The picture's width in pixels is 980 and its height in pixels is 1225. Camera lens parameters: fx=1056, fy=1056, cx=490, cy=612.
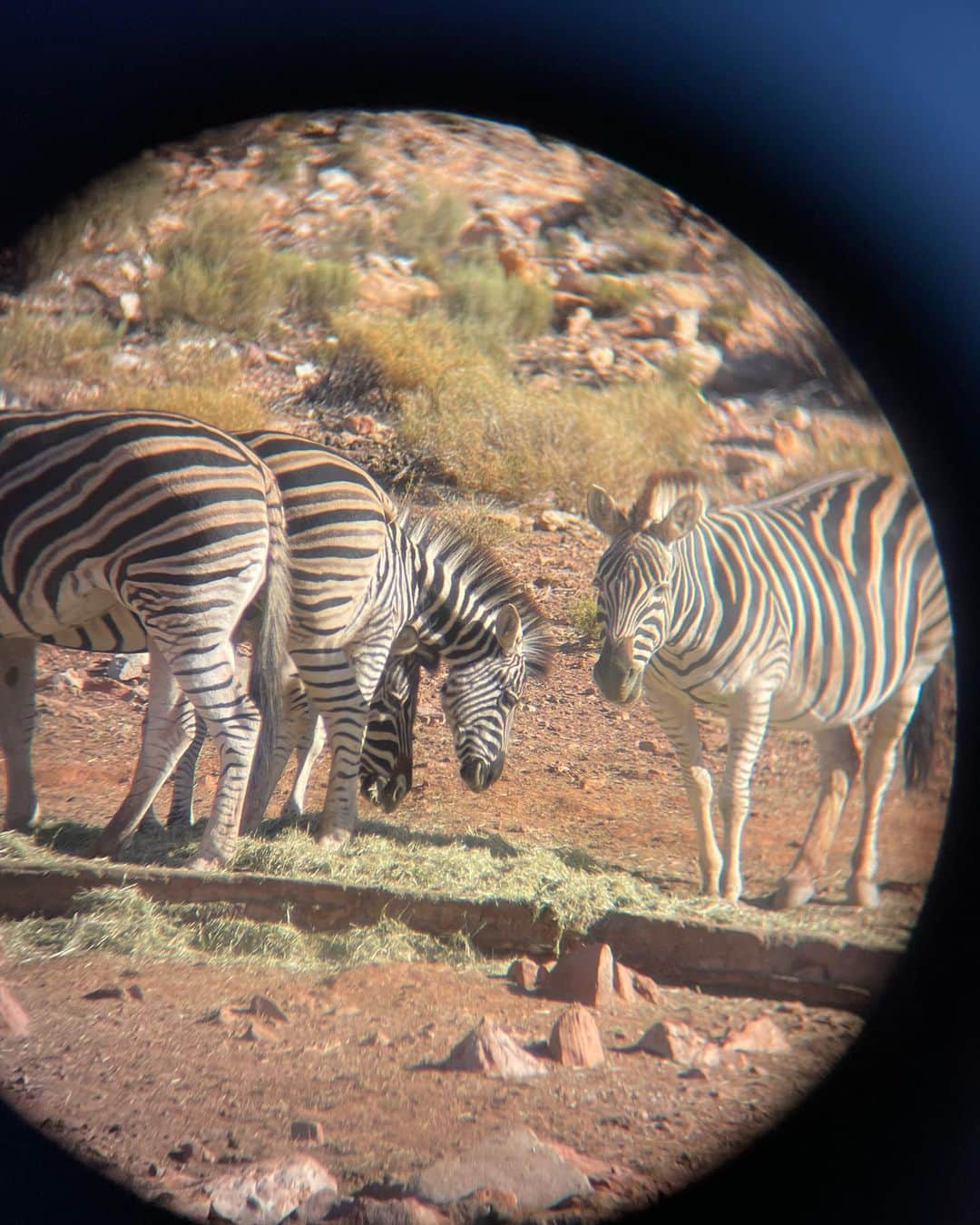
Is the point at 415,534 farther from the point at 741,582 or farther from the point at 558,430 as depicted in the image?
the point at 741,582

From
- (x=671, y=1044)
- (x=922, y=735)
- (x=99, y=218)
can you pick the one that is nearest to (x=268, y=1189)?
(x=671, y=1044)

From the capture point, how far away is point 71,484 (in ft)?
8.80

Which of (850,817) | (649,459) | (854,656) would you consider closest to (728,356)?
(649,459)

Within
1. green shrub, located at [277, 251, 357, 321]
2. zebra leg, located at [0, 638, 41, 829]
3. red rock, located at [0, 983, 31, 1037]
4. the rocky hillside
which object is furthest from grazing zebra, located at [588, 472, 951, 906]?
red rock, located at [0, 983, 31, 1037]

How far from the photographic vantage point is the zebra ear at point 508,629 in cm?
290

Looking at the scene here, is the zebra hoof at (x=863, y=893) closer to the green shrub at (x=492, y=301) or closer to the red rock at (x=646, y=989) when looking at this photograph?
the red rock at (x=646, y=989)

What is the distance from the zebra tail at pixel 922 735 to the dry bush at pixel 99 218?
7.65 ft

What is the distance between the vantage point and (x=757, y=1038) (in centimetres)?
253

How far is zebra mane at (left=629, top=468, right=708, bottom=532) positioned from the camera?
Result: 263 centimetres

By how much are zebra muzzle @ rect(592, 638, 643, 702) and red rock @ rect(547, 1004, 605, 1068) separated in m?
0.76

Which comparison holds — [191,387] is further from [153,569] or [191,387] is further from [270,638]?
[270,638]

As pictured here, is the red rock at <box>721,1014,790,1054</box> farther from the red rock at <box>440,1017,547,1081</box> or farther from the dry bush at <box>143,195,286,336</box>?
the dry bush at <box>143,195,286,336</box>

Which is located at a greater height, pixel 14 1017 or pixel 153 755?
pixel 153 755

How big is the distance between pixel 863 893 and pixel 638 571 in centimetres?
98
